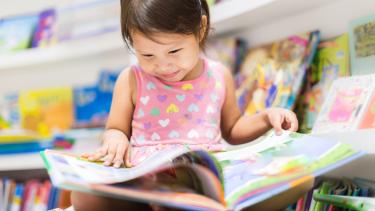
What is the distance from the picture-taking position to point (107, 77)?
1721 millimetres

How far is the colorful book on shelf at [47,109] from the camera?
1.72 metres

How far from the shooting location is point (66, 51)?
1.64 metres

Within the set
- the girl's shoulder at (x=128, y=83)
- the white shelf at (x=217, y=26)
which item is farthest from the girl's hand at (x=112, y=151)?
the white shelf at (x=217, y=26)

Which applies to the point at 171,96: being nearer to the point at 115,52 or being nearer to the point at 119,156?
the point at 119,156

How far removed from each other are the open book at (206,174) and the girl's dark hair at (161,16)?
0.84 feet

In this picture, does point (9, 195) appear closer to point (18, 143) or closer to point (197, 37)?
point (18, 143)

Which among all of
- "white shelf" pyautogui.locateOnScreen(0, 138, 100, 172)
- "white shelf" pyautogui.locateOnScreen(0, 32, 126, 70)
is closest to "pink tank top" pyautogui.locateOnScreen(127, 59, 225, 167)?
"white shelf" pyautogui.locateOnScreen(0, 138, 100, 172)

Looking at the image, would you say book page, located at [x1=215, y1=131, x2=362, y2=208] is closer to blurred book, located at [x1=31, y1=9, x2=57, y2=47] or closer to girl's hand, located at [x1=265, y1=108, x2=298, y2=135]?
girl's hand, located at [x1=265, y1=108, x2=298, y2=135]

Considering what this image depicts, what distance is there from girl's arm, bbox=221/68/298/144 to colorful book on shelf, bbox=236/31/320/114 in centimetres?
15

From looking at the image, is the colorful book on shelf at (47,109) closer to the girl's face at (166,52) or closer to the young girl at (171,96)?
the young girl at (171,96)

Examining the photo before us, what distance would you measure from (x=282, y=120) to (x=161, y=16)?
0.29 m

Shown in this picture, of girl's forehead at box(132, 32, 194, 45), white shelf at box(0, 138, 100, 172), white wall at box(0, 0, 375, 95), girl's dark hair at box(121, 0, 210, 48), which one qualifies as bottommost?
white shelf at box(0, 138, 100, 172)

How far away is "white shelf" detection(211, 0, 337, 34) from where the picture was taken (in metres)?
1.11

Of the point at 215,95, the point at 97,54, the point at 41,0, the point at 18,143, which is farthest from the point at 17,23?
the point at 215,95
